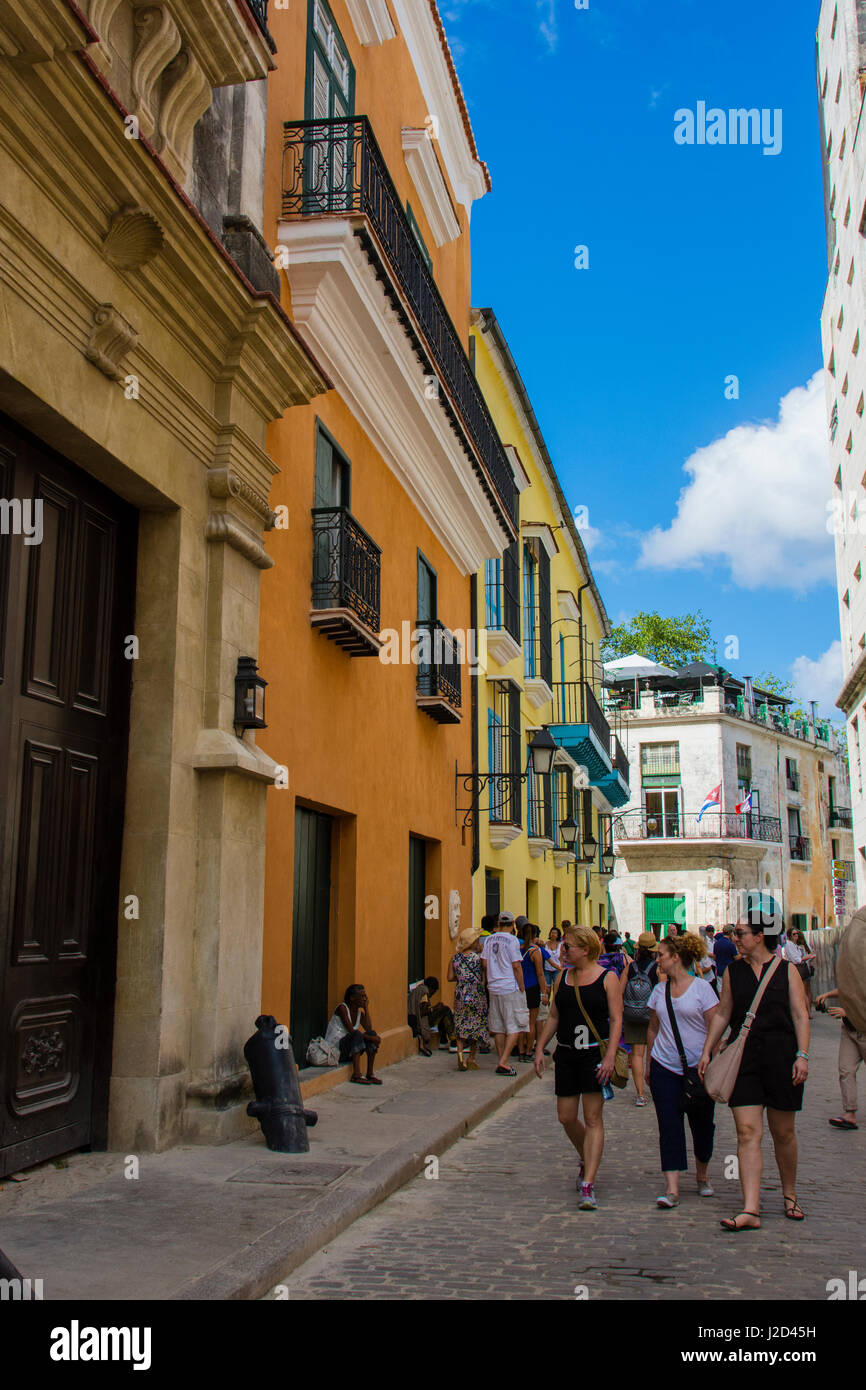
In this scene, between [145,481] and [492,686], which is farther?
[492,686]

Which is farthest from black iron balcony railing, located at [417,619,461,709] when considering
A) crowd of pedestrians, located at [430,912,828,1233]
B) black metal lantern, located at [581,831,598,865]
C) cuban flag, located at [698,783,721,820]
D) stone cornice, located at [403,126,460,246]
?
cuban flag, located at [698,783,721,820]

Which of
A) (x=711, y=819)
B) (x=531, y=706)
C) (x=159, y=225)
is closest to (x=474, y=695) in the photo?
(x=531, y=706)

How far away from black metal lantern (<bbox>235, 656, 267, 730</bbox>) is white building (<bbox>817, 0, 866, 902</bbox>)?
71.9ft

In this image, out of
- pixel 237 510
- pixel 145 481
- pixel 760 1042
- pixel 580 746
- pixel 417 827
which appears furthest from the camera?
pixel 580 746

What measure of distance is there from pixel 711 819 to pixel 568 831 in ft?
67.4

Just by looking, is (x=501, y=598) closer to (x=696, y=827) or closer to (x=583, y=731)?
(x=583, y=731)

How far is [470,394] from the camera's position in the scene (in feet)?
49.5

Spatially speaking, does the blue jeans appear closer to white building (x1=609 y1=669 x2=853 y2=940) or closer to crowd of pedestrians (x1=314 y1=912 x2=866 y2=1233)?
crowd of pedestrians (x1=314 y1=912 x2=866 y2=1233)

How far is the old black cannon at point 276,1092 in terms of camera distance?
6934 mm

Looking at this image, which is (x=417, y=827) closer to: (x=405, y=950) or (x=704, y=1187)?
(x=405, y=950)

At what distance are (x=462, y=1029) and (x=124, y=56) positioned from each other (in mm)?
9088

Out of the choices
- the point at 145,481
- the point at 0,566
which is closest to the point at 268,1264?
the point at 0,566

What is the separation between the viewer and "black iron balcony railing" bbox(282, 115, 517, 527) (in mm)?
9594

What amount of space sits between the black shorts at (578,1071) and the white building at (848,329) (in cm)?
2213
